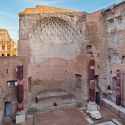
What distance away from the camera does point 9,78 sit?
45.6ft

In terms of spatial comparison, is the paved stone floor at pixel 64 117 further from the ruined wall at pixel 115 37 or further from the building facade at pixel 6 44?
the building facade at pixel 6 44

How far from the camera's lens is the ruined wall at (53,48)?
54.5 feet

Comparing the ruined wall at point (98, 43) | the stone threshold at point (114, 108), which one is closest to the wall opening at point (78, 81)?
the ruined wall at point (98, 43)

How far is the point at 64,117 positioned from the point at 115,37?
334 inches

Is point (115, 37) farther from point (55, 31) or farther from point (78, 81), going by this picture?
point (55, 31)

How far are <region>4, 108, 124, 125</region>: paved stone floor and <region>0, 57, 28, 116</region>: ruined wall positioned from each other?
1.87m

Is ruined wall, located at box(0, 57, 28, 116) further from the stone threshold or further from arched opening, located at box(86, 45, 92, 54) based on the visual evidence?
the stone threshold

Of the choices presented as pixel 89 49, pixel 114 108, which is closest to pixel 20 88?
pixel 89 49

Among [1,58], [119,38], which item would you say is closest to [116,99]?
[119,38]

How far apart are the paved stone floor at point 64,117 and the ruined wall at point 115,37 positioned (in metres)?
2.13

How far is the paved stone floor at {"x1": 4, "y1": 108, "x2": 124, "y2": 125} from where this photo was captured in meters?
14.2

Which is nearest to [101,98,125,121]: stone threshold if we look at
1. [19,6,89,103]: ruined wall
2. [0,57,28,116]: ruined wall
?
[19,6,89,103]: ruined wall

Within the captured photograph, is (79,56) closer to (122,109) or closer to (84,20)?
(84,20)

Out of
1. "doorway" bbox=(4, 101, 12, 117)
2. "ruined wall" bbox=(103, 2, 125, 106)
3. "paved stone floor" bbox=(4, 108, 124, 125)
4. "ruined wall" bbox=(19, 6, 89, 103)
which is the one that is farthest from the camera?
"ruined wall" bbox=(19, 6, 89, 103)
